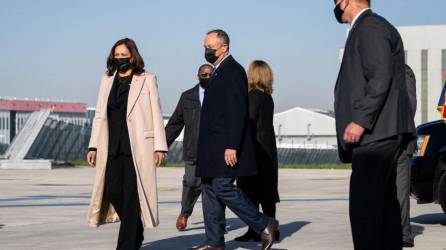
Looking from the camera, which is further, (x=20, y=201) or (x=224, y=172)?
(x=20, y=201)

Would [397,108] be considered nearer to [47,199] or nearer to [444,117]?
[444,117]

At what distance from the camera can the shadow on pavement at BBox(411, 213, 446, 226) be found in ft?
36.5

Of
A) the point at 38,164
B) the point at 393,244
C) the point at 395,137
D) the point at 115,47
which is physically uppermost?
the point at 115,47

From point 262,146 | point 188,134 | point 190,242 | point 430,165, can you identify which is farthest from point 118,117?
point 430,165

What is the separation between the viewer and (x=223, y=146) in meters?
7.44

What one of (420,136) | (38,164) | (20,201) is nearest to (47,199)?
Result: (20,201)

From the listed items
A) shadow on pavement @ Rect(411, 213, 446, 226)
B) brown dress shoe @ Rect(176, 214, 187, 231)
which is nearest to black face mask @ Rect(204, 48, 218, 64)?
brown dress shoe @ Rect(176, 214, 187, 231)

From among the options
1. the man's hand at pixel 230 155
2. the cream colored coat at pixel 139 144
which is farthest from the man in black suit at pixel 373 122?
the cream colored coat at pixel 139 144

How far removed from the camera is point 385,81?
16.4 ft

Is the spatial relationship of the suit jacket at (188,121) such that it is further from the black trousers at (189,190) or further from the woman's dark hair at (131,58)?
the woman's dark hair at (131,58)

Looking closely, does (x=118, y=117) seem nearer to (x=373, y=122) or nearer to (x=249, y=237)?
(x=249, y=237)

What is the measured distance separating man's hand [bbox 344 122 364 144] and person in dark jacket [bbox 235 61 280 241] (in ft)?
13.1

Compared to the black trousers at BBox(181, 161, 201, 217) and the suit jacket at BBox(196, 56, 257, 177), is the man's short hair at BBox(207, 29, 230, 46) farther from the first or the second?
the black trousers at BBox(181, 161, 201, 217)

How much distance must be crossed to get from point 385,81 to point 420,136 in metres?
5.54
